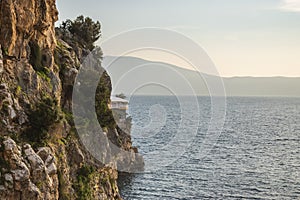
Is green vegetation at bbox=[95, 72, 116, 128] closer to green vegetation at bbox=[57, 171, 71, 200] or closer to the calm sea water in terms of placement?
the calm sea water

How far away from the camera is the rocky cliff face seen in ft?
80.4

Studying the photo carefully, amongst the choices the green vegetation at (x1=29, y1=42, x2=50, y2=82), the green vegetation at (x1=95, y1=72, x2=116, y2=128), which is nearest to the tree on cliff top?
the green vegetation at (x1=95, y1=72, x2=116, y2=128)

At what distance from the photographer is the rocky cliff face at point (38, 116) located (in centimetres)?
2452

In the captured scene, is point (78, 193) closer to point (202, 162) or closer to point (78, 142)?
point (78, 142)

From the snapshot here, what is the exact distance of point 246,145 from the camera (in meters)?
91.7

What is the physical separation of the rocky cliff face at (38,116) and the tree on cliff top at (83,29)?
14036mm

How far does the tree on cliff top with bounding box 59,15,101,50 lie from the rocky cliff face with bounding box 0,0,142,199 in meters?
14.0

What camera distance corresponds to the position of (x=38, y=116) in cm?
2906

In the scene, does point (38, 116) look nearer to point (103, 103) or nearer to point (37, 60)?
point (37, 60)

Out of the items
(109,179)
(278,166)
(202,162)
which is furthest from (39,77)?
(278,166)

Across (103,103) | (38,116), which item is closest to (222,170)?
(103,103)

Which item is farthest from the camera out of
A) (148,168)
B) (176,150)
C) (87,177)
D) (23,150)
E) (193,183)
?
(176,150)

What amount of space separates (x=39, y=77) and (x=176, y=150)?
5364cm

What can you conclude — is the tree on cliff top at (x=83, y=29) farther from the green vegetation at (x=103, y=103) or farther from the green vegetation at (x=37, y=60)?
the green vegetation at (x=37, y=60)
